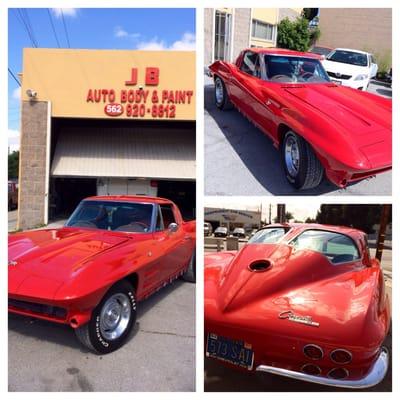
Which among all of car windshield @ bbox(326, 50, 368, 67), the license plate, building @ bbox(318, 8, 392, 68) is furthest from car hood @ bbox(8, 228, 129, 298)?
car windshield @ bbox(326, 50, 368, 67)

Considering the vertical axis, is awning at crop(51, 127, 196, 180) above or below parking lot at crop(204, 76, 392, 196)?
above

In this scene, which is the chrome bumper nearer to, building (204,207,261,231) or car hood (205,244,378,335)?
car hood (205,244,378,335)

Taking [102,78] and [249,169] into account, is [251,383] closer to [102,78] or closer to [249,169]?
[249,169]

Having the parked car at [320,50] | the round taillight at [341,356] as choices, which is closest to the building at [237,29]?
the parked car at [320,50]

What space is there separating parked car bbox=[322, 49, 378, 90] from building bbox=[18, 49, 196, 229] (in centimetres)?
483

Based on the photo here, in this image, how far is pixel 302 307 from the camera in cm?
222

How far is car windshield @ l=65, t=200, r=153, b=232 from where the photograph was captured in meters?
3.56

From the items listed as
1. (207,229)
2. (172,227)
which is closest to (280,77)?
(207,229)

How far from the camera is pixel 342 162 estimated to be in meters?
2.46

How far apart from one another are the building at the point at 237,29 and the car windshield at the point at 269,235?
1938mm

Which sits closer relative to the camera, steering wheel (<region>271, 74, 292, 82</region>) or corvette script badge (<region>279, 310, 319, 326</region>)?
corvette script badge (<region>279, 310, 319, 326</region>)
